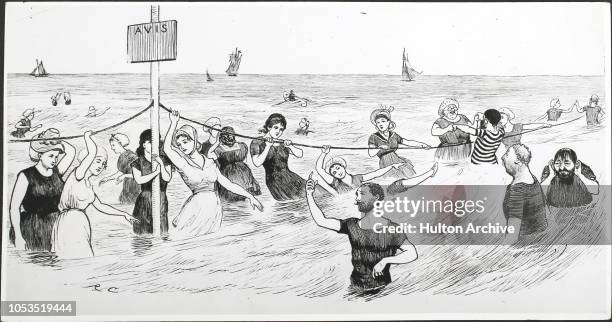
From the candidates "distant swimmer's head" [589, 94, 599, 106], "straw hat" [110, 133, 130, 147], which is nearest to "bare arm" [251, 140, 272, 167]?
"straw hat" [110, 133, 130, 147]

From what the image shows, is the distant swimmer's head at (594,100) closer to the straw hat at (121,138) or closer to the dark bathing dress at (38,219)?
the straw hat at (121,138)

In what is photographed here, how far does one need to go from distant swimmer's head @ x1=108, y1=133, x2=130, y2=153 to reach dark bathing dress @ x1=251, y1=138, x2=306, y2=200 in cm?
55

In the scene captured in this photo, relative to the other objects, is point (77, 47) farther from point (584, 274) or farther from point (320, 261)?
point (584, 274)

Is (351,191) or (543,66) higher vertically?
(543,66)

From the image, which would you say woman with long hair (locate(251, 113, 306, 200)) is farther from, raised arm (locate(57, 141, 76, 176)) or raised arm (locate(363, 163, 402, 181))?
raised arm (locate(57, 141, 76, 176))

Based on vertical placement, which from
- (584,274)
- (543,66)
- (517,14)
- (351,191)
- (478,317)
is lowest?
(478,317)

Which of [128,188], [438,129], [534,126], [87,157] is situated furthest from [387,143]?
[87,157]

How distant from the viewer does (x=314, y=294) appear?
238 cm

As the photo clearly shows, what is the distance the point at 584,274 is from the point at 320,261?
1154 millimetres

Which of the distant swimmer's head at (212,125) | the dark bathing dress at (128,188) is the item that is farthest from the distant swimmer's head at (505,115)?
the dark bathing dress at (128,188)

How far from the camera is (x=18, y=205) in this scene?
2.36 meters

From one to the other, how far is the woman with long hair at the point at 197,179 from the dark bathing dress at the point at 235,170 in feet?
0.06

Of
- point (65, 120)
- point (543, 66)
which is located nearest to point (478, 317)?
point (543, 66)

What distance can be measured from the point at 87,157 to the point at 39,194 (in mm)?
256
